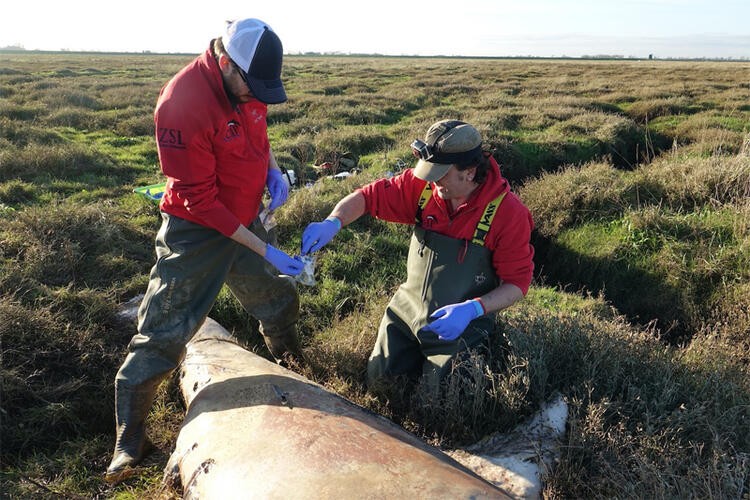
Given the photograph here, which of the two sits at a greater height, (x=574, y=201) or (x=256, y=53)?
(x=256, y=53)

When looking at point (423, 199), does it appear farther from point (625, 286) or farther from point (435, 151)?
point (625, 286)

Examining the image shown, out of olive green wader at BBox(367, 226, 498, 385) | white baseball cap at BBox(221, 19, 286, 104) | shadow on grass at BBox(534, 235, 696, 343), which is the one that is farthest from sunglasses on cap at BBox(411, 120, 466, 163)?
shadow on grass at BBox(534, 235, 696, 343)

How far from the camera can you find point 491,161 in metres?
2.75

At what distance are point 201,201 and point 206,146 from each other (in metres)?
0.26

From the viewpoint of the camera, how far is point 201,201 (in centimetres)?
241

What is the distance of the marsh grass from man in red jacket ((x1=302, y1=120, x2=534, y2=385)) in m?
0.20

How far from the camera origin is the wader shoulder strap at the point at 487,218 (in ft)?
8.76

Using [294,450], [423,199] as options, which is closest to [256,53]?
[423,199]

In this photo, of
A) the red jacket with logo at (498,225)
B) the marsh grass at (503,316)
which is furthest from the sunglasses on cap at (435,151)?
the marsh grass at (503,316)

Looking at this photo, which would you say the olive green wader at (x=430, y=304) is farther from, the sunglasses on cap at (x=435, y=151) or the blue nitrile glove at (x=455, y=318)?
the sunglasses on cap at (x=435, y=151)

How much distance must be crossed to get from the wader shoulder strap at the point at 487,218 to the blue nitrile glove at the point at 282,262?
1000mm

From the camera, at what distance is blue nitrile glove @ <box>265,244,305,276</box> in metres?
2.73

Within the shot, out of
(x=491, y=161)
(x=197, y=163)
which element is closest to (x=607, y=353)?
(x=491, y=161)

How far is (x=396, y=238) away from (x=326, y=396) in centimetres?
309
